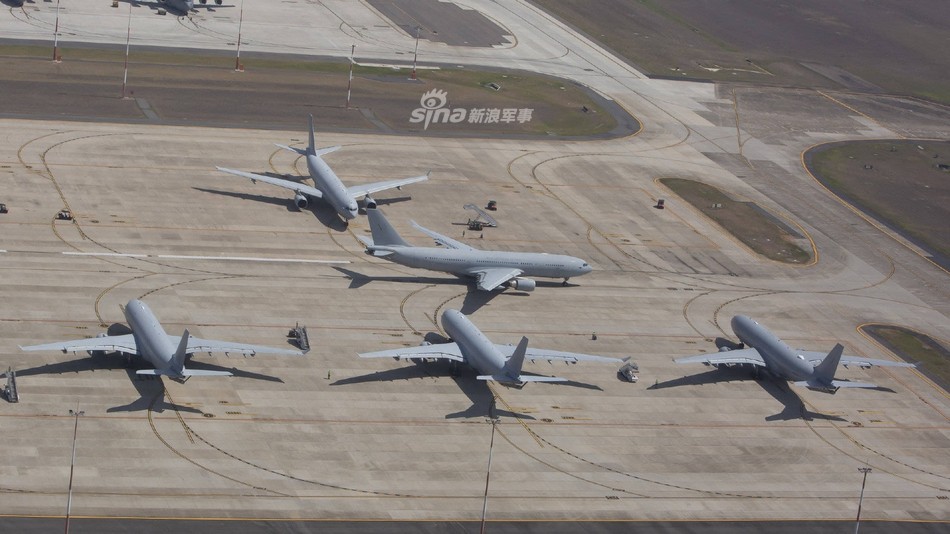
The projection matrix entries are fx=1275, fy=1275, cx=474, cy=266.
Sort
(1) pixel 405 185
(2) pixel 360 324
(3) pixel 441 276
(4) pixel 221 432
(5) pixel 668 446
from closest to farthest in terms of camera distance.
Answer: (4) pixel 221 432 < (5) pixel 668 446 < (2) pixel 360 324 < (3) pixel 441 276 < (1) pixel 405 185

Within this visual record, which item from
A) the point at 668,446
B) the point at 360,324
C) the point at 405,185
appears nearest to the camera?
the point at 668,446

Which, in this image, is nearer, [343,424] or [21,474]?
[21,474]

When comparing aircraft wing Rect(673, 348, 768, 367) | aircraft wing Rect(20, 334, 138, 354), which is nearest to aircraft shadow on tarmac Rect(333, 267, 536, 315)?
aircraft wing Rect(673, 348, 768, 367)

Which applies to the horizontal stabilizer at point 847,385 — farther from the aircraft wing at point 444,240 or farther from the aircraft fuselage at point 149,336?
the aircraft fuselage at point 149,336

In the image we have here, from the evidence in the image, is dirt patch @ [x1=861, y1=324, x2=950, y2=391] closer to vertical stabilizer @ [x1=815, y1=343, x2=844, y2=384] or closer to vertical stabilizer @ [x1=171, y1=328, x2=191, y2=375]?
vertical stabilizer @ [x1=815, y1=343, x2=844, y2=384]

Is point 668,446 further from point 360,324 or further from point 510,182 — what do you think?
point 510,182

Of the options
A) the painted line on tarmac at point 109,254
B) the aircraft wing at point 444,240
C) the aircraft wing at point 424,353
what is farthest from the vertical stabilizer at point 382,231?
the painted line on tarmac at point 109,254

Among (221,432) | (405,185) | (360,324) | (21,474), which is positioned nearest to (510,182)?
(405,185)
